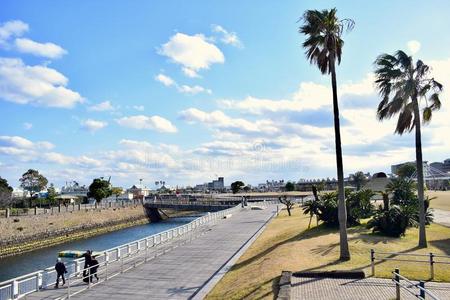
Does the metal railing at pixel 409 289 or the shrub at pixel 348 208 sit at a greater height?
the shrub at pixel 348 208

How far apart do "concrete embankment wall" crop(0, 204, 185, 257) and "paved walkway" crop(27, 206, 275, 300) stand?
29.4 m

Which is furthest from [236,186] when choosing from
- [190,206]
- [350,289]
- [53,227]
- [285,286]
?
[350,289]

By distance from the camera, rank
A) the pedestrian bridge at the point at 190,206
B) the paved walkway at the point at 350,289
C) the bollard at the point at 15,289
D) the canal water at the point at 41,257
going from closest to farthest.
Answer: the paved walkway at the point at 350,289 → the bollard at the point at 15,289 → the canal water at the point at 41,257 → the pedestrian bridge at the point at 190,206

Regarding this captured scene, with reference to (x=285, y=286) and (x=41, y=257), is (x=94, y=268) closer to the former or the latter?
(x=285, y=286)

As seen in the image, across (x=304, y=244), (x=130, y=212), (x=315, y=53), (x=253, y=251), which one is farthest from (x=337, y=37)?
(x=130, y=212)

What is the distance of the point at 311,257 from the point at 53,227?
Answer: 49174mm

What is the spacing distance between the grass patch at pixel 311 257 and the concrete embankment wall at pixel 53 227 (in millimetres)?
33879

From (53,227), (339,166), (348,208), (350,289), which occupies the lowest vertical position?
(53,227)

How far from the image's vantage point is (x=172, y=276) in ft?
60.4

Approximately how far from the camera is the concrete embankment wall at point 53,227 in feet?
160

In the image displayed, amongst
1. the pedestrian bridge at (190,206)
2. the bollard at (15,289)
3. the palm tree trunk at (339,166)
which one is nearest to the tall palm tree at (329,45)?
the palm tree trunk at (339,166)

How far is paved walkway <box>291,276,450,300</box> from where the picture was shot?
12570mm

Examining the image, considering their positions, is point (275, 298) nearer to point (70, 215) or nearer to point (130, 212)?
point (70, 215)

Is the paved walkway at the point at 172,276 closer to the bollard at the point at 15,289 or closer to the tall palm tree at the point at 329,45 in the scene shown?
the bollard at the point at 15,289
